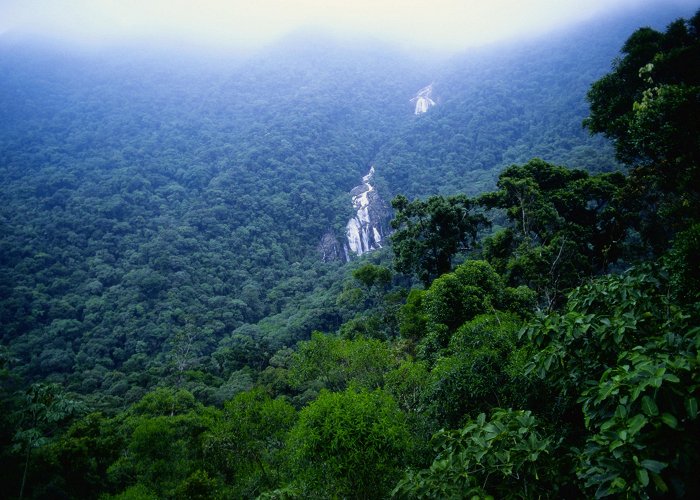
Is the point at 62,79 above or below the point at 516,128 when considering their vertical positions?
above

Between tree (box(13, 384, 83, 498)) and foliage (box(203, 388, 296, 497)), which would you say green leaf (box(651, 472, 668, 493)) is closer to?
foliage (box(203, 388, 296, 497))

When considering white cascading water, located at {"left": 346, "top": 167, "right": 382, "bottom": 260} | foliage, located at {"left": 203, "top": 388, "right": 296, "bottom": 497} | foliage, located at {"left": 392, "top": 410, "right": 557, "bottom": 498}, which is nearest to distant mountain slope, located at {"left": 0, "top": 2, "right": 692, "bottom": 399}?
white cascading water, located at {"left": 346, "top": 167, "right": 382, "bottom": 260}

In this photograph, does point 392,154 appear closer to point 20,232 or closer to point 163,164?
point 163,164

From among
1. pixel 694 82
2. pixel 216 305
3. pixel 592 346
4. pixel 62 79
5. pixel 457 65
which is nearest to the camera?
pixel 592 346

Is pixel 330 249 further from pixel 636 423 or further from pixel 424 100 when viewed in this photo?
pixel 424 100

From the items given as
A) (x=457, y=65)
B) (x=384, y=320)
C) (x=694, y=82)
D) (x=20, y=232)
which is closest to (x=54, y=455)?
(x=384, y=320)

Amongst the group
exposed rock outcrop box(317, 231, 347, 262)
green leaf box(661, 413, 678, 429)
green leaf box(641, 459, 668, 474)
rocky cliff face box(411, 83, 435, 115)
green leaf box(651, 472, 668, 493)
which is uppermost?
rocky cliff face box(411, 83, 435, 115)

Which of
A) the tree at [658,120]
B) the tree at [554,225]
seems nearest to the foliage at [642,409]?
the tree at [658,120]
